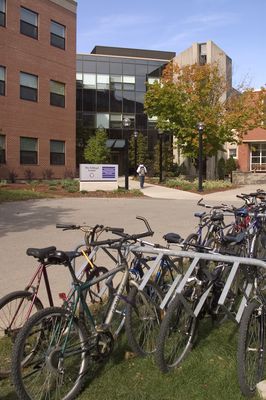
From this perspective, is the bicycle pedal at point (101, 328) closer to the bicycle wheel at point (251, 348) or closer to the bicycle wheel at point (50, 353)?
the bicycle wheel at point (50, 353)

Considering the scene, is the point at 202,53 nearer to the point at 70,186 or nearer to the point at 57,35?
the point at 57,35

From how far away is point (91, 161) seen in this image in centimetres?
3841

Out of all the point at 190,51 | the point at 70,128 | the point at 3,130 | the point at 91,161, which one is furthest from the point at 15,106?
the point at 190,51

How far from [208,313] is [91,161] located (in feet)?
112

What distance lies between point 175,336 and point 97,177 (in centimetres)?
2021

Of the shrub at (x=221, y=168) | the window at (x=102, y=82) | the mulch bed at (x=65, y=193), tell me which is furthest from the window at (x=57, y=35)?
the shrub at (x=221, y=168)

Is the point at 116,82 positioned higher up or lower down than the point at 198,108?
higher up

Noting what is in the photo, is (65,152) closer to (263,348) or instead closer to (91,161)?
(91,161)

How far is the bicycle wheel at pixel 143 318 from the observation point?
12.8 ft

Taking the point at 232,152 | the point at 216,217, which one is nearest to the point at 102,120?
the point at 232,152

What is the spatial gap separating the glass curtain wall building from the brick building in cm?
1138

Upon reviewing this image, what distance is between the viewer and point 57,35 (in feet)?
105

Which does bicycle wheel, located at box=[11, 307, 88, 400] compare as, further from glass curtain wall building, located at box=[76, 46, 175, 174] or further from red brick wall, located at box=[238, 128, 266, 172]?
red brick wall, located at box=[238, 128, 266, 172]

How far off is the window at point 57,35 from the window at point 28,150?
6.74 metres
